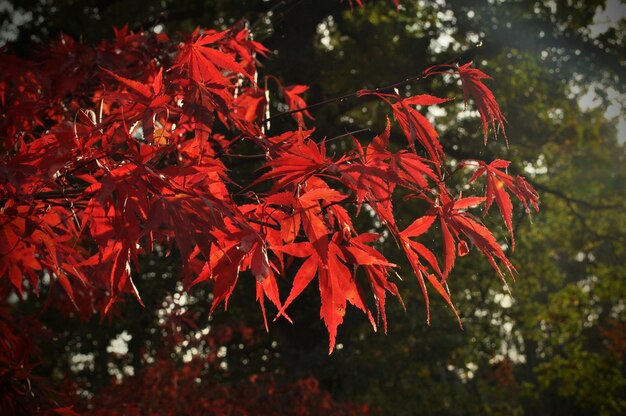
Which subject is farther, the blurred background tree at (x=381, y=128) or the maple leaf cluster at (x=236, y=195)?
the blurred background tree at (x=381, y=128)

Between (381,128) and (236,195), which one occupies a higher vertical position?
(236,195)

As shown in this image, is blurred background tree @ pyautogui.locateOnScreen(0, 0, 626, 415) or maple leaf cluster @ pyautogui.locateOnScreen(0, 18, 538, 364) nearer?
maple leaf cluster @ pyautogui.locateOnScreen(0, 18, 538, 364)

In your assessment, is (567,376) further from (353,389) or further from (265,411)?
(265,411)

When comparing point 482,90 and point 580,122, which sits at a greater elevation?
point 482,90

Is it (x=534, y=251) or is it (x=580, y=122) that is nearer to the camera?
(x=580, y=122)

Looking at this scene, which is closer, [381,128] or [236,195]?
[236,195]

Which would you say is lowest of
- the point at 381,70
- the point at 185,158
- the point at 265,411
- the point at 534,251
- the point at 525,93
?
the point at 534,251

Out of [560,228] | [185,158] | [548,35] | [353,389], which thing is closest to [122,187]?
[185,158]

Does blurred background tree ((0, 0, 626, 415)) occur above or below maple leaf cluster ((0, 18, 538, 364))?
below

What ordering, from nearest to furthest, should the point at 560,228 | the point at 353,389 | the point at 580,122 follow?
the point at 353,389 → the point at 580,122 → the point at 560,228

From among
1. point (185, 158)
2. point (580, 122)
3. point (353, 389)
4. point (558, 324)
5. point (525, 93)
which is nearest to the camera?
point (185, 158)

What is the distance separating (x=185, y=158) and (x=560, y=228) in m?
13.7

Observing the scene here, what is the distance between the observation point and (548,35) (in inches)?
376

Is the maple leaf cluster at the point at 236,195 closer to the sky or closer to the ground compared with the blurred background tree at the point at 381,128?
closer to the sky
